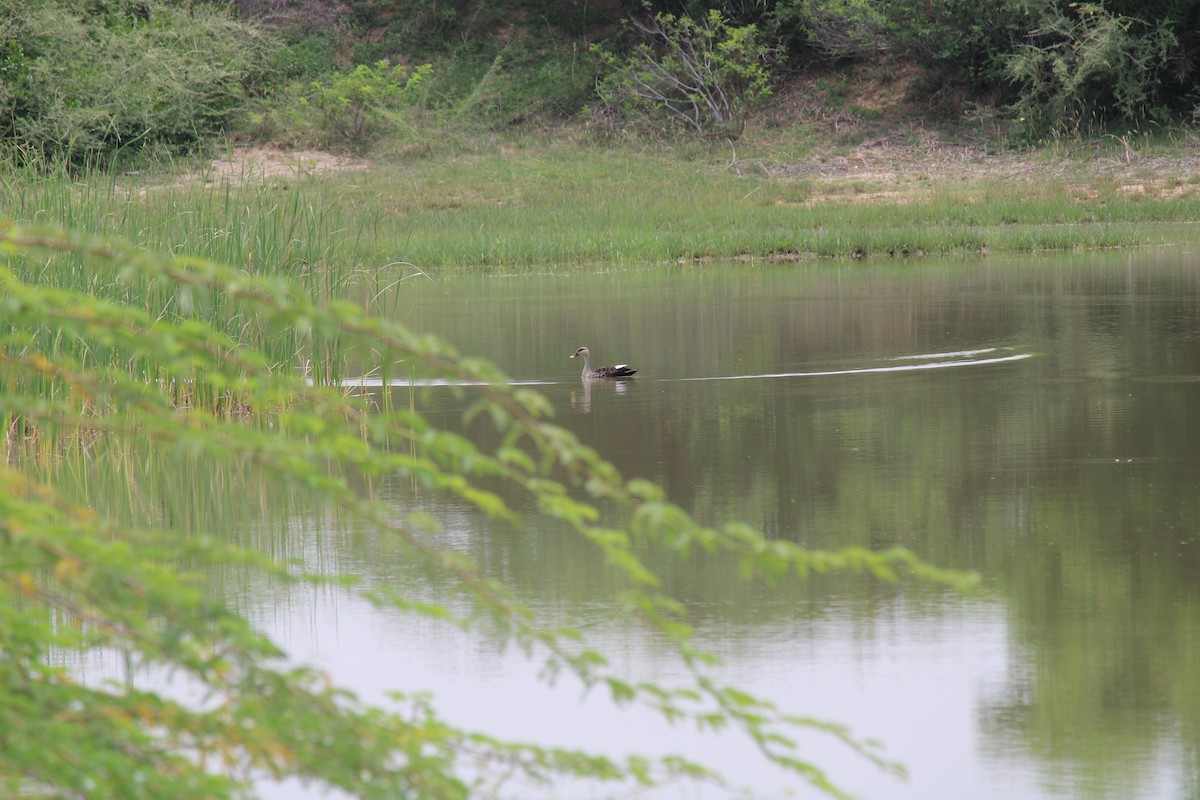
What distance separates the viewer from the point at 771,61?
3231cm

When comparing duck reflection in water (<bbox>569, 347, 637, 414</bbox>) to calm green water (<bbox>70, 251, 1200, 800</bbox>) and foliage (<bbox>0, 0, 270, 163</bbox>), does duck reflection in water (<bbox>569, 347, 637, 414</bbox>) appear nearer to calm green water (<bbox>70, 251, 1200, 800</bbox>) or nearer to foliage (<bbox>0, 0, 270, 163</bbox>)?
calm green water (<bbox>70, 251, 1200, 800</bbox>)

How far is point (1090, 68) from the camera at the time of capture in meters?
26.7

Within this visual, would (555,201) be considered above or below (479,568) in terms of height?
above

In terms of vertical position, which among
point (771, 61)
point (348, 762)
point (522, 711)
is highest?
point (771, 61)

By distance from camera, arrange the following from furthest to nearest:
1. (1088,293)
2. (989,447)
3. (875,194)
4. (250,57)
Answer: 1. (250,57)
2. (875,194)
3. (1088,293)
4. (989,447)

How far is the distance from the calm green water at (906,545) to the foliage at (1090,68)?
15292 mm

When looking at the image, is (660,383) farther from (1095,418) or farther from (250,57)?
(250,57)

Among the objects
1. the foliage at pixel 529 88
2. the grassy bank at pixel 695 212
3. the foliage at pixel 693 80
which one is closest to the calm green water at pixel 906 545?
the grassy bank at pixel 695 212

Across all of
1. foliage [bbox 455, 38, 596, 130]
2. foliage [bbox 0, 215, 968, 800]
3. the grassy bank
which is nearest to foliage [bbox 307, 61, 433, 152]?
foliage [bbox 455, 38, 596, 130]

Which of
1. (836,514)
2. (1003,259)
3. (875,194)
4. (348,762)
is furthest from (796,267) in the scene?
(348,762)

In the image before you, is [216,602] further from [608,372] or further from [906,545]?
[608,372]

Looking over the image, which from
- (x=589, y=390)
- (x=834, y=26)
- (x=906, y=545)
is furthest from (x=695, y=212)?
(x=906, y=545)

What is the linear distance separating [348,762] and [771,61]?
101 ft

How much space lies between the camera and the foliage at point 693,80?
30.1 meters
